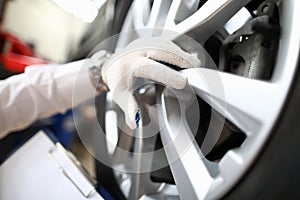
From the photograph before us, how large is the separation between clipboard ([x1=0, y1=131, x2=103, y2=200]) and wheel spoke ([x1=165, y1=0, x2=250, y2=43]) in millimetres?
386

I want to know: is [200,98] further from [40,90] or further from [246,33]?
[40,90]

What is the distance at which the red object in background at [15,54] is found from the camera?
1.14m

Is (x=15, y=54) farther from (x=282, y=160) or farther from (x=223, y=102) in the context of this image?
(x=282, y=160)

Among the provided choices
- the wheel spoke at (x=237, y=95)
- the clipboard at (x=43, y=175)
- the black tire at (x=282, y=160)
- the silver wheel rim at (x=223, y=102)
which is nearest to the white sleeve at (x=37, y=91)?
the clipboard at (x=43, y=175)

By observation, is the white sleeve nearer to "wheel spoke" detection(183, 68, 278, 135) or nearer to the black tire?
"wheel spoke" detection(183, 68, 278, 135)

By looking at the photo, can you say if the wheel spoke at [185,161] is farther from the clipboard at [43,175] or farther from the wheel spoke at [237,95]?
the clipboard at [43,175]

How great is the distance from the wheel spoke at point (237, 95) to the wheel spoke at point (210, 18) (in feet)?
0.34

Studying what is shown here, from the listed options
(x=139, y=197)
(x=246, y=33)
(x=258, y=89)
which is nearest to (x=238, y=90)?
(x=258, y=89)

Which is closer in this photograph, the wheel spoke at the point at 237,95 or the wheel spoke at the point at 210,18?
the wheel spoke at the point at 237,95

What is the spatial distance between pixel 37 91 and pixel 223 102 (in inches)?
17.8

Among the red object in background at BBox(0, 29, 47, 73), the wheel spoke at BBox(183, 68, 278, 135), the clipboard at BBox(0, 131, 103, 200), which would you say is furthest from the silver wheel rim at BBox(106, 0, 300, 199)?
the red object in background at BBox(0, 29, 47, 73)

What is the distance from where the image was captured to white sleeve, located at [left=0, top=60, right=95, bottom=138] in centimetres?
86

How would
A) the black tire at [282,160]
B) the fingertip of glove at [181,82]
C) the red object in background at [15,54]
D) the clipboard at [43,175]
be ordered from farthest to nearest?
the red object in background at [15,54], the clipboard at [43,175], the fingertip of glove at [181,82], the black tire at [282,160]

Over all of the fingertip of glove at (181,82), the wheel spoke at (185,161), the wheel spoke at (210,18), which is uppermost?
the wheel spoke at (210,18)
